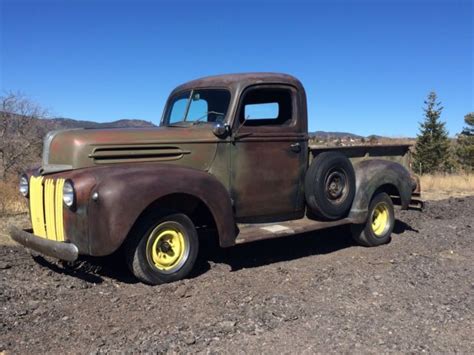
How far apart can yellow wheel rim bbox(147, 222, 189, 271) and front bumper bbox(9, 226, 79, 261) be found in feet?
2.35

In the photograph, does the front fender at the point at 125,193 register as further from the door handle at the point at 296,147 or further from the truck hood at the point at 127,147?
the door handle at the point at 296,147

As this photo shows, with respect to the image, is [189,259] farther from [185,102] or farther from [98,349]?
[185,102]

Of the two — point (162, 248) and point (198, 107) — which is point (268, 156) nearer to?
point (198, 107)

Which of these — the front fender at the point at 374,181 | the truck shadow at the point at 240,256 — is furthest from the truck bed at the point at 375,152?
the truck shadow at the point at 240,256

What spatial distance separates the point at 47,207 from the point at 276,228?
2471 mm

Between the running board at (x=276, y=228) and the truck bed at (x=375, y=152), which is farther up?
the truck bed at (x=375, y=152)

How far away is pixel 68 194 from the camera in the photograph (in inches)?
179

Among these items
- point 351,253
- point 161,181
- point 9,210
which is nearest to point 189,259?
point 161,181

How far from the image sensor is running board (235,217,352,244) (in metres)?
5.51

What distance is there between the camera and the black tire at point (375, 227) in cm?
698

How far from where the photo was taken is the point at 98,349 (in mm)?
3432

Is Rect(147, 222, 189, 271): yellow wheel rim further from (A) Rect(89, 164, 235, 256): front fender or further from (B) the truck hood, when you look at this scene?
(B) the truck hood

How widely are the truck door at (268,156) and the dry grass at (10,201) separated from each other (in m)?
4.37

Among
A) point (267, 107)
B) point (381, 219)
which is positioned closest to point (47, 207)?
point (267, 107)
